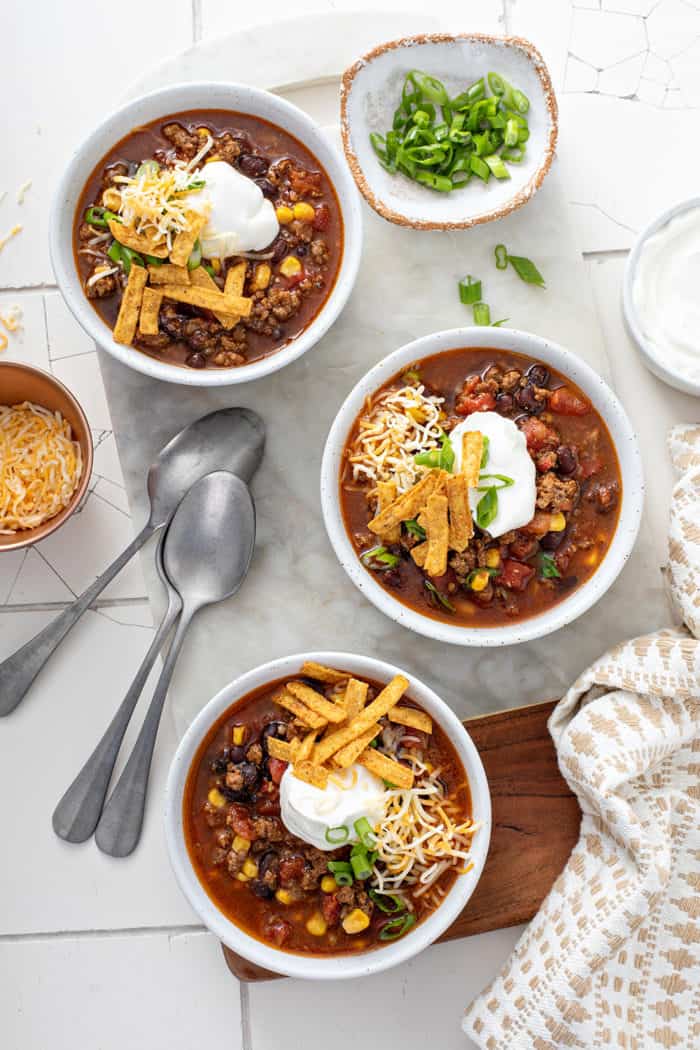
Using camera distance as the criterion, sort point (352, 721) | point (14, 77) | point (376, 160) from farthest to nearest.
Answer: point (14, 77) → point (376, 160) → point (352, 721)

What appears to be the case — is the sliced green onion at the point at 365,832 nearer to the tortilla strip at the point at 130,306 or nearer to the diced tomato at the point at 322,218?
the tortilla strip at the point at 130,306

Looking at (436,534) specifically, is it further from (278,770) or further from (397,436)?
(278,770)

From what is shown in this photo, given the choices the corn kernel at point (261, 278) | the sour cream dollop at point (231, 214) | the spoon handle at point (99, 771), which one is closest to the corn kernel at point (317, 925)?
the spoon handle at point (99, 771)

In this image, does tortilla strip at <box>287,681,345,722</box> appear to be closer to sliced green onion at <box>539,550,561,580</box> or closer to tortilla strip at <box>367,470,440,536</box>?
tortilla strip at <box>367,470,440,536</box>

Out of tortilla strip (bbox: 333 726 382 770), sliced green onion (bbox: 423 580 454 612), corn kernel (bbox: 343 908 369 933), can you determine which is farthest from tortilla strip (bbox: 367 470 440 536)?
corn kernel (bbox: 343 908 369 933)

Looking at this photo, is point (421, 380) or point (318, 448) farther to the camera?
point (318, 448)

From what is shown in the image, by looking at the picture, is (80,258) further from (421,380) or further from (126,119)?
(421,380)

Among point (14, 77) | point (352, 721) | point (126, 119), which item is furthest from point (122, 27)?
point (352, 721)
